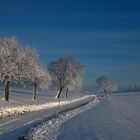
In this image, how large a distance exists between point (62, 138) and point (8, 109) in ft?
62.6

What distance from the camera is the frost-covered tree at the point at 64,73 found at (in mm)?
94688

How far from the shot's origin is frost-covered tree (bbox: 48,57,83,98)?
311 feet

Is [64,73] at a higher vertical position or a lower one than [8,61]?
higher

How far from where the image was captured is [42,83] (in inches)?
2938

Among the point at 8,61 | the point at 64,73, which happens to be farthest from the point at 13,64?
the point at 64,73

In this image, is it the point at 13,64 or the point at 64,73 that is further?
the point at 64,73

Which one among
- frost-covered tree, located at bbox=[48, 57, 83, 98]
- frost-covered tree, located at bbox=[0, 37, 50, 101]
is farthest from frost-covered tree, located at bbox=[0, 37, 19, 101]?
frost-covered tree, located at bbox=[48, 57, 83, 98]

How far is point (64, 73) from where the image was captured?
3748 inches

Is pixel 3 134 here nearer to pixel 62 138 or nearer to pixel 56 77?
pixel 62 138

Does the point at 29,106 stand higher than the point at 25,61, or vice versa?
the point at 25,61

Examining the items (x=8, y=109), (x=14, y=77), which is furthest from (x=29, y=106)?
(x=8, y=109)

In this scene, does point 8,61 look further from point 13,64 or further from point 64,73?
point 64,73

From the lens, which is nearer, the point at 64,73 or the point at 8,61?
the point at 8,61

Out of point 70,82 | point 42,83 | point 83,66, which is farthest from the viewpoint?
point 83,66
